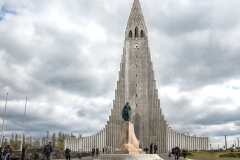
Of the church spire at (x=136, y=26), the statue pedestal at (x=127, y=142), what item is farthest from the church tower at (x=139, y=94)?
the statue pedestal at (x=127, y=142)

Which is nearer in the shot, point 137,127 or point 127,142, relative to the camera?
point 127,142

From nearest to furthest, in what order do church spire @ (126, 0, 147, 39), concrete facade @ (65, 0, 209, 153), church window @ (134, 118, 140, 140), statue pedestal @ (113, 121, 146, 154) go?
statue pedestal @ (113, 121, 146, 154), concrete facade @ (65, 0, 209, 153), church window @ (134, 118, 140, 140), church spire @ (126, 0, 147, 39)

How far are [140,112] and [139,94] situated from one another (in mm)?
3263

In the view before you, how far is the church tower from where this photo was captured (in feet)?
158

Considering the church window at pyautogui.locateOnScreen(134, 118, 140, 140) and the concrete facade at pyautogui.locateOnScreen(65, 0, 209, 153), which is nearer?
the concrete facade at pyautogui.locateOnScreen(65, 0, 209, 153)

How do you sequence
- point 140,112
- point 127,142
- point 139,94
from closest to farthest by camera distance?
point 127,142
point 140,112
point 139,94

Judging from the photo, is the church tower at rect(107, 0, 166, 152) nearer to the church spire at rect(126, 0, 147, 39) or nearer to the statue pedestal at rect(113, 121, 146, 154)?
the church spire at rect(126, 0, 147, 39)

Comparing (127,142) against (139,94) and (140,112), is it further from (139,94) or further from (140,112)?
(139,94)

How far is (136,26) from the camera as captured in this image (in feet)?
181

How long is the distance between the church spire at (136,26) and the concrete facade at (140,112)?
7.49 feet

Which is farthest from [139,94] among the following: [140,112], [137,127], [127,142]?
[127,142]

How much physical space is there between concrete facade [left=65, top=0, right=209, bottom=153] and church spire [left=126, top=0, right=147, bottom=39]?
2284mm

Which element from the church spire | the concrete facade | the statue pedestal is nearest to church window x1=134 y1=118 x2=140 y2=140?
the concrete facade

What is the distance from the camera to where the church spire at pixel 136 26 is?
54.6 m
